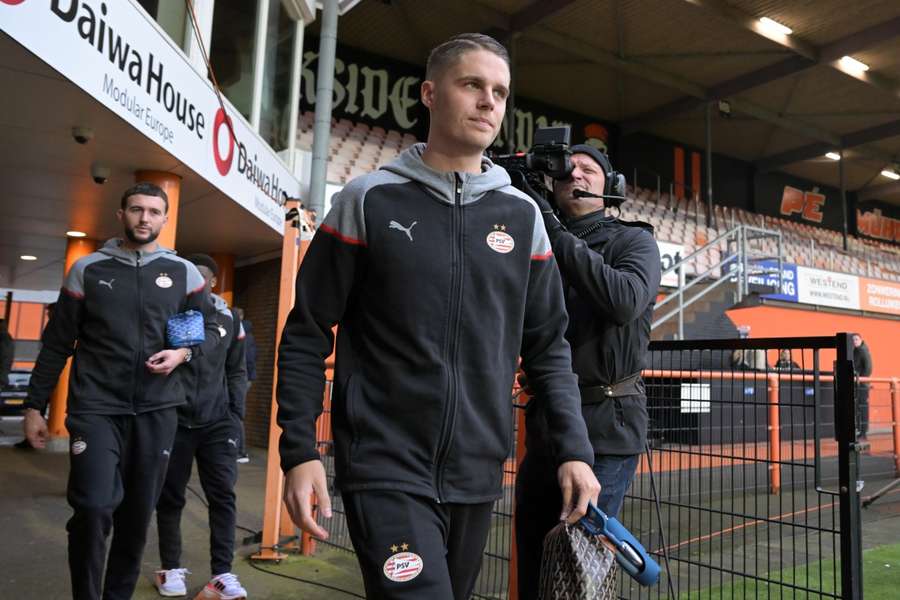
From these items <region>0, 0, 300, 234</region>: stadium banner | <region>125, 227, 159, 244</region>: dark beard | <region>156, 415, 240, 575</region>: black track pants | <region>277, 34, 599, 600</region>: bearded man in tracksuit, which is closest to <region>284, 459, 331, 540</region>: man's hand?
<region>277, 34, 599, 600</region>: bearded man in tracksuit

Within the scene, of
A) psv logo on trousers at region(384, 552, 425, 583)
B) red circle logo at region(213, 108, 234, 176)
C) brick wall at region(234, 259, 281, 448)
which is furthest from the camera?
brick wall at region(234, 259, 281, 448)

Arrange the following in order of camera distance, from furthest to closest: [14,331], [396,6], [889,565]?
1. [14,331]
2. [396,6]
3. [889,565]

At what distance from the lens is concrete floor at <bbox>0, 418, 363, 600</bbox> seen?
3625mm

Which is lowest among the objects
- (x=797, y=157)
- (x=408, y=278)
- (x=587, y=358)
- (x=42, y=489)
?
(x=42, y=489)

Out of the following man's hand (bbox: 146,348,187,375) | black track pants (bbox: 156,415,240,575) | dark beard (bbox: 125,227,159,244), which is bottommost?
black track pants (bbox: 156,415,240,575)

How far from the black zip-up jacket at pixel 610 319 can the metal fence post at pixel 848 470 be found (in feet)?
2.18

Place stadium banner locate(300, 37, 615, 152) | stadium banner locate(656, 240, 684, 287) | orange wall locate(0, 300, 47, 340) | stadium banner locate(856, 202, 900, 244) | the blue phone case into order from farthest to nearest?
stadium banner locate(856, 202, 900, 244), orange wall locate(0, 300, 47, 340), stadium banner locate(300, 37, 615, 152), stadium banner locate(656, 240, 684, 287), the blue phone case

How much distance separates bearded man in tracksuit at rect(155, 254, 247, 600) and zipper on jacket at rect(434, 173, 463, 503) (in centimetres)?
217

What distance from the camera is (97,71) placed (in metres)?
5.10

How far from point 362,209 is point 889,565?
4461 mm

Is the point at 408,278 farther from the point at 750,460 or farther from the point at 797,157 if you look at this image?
the point at 797,157

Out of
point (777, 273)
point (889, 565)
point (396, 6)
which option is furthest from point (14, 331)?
point (889, 565)

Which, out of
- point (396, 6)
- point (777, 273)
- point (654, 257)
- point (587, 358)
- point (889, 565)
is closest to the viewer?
point (587, 358)

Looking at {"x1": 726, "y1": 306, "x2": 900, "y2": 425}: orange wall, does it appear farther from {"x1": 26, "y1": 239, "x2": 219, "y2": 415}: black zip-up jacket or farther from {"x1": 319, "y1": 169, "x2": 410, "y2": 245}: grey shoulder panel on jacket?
{"x1": 319, "y1": 169, "x2": 410, "y2": 245}: grey shoulder panel on jacket
